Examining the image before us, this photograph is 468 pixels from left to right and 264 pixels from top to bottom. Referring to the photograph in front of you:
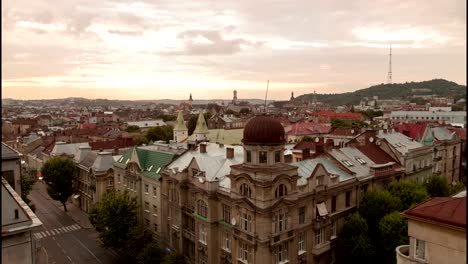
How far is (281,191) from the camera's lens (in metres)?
41.4

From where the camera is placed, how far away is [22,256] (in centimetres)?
2681

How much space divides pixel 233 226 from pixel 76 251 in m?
31.9

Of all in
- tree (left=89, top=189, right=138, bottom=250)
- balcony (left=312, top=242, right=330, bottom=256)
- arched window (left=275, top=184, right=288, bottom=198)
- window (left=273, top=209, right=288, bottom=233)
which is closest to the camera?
window (left=273, top=209, right=288, bottom=233)

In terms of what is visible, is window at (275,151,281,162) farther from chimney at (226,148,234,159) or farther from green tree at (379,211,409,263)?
green tree at (379,211,409,263)

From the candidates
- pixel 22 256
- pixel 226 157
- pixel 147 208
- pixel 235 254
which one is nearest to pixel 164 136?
pixel 147 208

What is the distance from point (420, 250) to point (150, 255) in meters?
33.9

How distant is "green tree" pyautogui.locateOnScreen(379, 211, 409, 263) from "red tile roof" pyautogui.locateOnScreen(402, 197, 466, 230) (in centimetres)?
1553

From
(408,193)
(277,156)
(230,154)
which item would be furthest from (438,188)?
(230,154)

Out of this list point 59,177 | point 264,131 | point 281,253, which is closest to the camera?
point 264,131

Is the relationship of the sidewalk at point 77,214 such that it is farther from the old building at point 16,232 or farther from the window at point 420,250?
the window at point 420,250

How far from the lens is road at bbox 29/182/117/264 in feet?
188

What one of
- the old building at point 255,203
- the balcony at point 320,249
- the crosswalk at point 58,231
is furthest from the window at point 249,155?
the crosswalk at point 58,231

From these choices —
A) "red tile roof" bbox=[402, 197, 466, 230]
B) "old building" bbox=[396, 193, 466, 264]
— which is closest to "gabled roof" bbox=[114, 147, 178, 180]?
"old building" bbox=[396, 193, 466, 264]

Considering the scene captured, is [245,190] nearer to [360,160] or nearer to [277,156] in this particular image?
[277,156]
